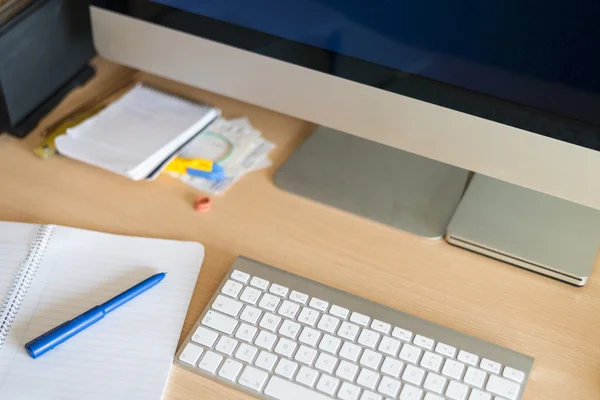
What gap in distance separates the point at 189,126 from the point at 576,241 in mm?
432

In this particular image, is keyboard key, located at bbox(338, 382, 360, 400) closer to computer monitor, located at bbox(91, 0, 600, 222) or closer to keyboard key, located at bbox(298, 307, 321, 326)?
keyboard key, located at bbox(298, 307, 321, 326)

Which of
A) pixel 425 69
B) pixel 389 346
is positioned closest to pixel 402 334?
pixel 389 346

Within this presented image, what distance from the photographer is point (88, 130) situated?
767 mm

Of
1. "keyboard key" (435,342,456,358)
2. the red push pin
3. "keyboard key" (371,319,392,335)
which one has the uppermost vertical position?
the red push pin

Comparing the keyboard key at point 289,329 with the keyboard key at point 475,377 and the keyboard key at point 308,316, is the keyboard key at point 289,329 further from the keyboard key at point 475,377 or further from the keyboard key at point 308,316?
the keyboard key at point 475,377

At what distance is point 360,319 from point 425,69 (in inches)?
9.0

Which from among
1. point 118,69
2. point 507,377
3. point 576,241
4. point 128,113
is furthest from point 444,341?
point 118,69

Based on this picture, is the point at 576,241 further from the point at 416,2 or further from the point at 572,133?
the point at 416,2

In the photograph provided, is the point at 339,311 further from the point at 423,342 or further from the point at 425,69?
the point at 425,69

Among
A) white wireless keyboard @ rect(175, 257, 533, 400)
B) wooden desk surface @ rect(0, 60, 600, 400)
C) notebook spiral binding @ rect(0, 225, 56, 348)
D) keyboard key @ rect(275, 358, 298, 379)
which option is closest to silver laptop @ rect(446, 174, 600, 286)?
wooden desk surface @ rect(0, 60, 600, 400)

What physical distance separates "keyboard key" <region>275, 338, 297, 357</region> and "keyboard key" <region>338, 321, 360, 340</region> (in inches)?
1.6

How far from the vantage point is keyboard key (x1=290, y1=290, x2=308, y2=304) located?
588 mm

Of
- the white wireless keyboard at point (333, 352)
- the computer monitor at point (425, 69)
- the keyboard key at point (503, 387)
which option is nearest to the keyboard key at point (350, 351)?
the white wireless keyboard at point (333, 352)

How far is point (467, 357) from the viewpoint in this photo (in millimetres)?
547
